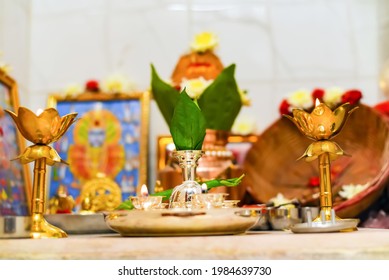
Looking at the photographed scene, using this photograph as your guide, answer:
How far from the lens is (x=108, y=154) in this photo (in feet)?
4.86

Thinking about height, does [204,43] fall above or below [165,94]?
above

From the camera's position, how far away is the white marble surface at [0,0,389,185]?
155 cm

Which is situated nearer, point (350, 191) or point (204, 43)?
point (350, 191)

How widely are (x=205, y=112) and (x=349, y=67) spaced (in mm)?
536

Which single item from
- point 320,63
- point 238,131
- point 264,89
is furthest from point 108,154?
point 320,63

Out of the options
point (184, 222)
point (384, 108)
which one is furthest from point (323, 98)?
point (184, 222)

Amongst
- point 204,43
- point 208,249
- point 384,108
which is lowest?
point 208,249

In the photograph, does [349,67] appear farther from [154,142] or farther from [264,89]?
[154,142]

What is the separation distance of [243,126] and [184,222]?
849mm

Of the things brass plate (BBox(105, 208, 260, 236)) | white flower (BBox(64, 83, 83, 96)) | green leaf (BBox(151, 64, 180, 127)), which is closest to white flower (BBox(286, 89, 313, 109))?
green leaf (BBox(151, 64, 180, 127))

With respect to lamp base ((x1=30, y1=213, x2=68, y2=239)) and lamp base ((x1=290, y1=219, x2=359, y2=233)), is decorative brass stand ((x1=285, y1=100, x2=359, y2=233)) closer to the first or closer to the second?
lamp base ((x1=290, y1=219, x2=359, y2=233))

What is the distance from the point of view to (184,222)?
0.68m

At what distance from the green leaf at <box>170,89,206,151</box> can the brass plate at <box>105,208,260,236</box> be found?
0.14 m

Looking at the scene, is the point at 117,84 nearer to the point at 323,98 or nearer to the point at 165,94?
the point at 165,94
